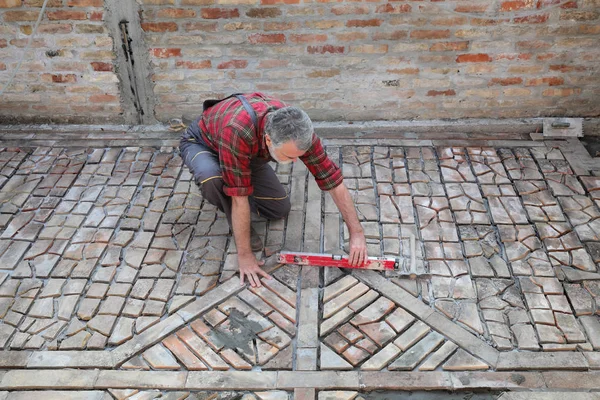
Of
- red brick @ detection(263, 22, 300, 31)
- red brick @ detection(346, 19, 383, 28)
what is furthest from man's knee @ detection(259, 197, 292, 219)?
red brick @ detection(346, 19, 383, 28)

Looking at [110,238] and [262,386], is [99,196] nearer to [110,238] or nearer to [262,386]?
[110,238]

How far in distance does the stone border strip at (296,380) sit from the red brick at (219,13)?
3046 mm

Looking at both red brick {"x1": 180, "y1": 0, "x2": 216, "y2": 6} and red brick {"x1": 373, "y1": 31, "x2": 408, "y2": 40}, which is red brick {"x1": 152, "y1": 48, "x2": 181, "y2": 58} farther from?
red brick {"x1": 373, "y1": 31, "x2": 408, "y2": 40}

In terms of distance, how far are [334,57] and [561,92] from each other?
218 cm

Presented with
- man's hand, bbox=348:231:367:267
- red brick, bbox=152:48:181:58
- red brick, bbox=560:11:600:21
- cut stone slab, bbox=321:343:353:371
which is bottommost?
cut stone slab, bbox=321:343:353:371

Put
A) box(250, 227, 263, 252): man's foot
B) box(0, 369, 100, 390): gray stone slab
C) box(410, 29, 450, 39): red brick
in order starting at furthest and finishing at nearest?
1. box(410, 29, 450, 39): red brick
2. box(250, 227, 263, 252): man's foot
3. box(0, 369, 100, 390): gray stone slab

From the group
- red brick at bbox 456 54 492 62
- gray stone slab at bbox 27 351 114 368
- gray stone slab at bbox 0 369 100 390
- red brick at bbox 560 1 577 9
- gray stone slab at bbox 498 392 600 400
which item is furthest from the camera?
red brick at bbox 456 54 492 62

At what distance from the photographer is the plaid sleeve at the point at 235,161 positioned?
10.9ft

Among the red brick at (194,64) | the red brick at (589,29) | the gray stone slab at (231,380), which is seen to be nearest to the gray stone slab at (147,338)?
the gray stone slab at (231,380)

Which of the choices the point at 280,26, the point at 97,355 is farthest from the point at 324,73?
the point at 97,355

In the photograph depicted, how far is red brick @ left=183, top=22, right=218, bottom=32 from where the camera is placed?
4742mm

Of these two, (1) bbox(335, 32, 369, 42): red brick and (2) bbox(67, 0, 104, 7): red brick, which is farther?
(1) bbox(335, 32, 369, 42): red brick

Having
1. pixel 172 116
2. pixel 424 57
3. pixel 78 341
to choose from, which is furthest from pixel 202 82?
pixel 78 341

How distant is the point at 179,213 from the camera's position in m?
4.36
